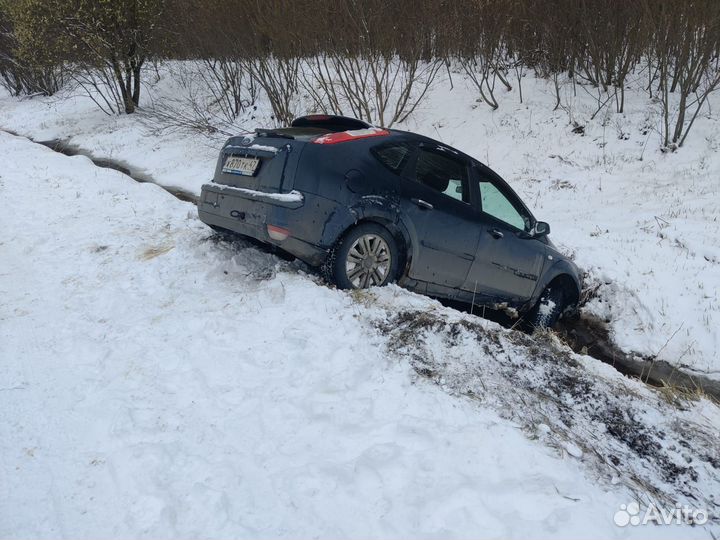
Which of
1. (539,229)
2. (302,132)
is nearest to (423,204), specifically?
(302,132)

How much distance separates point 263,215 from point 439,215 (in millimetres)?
1575

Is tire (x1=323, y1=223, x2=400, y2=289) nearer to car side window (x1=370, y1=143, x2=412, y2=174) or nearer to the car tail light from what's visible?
the car tail light

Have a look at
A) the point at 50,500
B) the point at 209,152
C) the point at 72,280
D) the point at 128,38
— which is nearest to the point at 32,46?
the point at 128,38

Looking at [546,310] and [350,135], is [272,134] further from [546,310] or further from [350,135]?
[546,310]

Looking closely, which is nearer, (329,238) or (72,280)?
(329,238)

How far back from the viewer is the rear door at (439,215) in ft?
14.2

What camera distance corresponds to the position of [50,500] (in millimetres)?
2268

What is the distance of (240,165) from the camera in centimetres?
437

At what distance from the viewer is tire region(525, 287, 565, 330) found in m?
5.71

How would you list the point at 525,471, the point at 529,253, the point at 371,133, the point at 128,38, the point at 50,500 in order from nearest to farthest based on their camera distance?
the point at 50,500
the point at 525,471
the point at 371,133
the point at 529,253
the point at 128,38

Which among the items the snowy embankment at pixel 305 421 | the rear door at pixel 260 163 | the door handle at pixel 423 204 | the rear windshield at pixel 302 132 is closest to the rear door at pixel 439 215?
the door handle at pixel 423 204

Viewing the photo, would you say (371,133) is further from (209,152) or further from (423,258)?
(209,152)

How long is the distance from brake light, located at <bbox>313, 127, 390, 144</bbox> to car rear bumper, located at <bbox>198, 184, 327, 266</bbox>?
53 cm

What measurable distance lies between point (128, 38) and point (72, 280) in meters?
17.0
